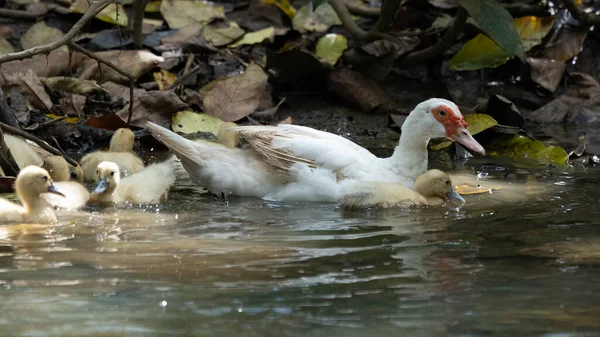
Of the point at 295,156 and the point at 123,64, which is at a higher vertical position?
the point at 295,156

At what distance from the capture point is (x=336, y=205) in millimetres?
5547

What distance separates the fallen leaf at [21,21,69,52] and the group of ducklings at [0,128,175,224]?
2.48 meters

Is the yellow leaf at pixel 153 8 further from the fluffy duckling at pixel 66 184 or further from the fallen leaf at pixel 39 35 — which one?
the fluffy duckling at pixel 66 184

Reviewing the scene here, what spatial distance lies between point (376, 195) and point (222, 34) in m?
4.33

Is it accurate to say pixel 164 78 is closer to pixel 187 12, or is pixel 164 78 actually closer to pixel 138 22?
pixel 138 22

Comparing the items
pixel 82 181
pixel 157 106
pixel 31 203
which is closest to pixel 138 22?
pixel 157 106

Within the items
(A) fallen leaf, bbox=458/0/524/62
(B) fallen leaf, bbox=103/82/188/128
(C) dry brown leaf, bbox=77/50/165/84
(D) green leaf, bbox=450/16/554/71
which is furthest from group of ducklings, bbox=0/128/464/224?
(D) green leaf, bbox=450/16/554/71

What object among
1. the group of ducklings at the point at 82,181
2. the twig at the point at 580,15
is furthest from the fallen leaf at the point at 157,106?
the twig at the point at 580,15

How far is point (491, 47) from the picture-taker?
28.5 feet

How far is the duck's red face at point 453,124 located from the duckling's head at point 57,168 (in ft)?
7.35

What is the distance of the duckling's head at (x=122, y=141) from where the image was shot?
6418mm

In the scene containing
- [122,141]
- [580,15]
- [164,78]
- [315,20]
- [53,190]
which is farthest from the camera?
[315,20]

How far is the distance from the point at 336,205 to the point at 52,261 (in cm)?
192

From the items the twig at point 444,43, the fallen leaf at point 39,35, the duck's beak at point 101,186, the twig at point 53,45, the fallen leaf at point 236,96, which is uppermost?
the twig at point 444,43
